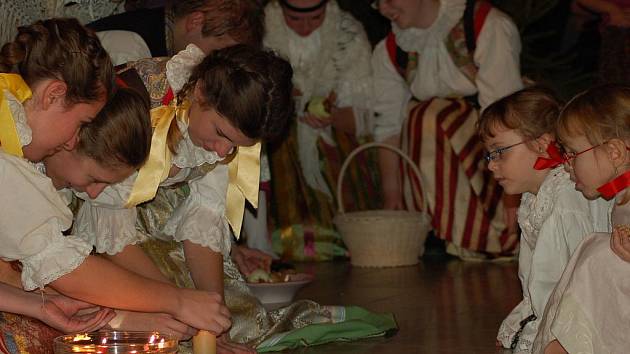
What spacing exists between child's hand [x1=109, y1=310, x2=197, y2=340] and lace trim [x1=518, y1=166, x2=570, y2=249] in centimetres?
111

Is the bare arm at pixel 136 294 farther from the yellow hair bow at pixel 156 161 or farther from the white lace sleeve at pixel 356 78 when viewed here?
the white lace sleeve at pixel 356 78

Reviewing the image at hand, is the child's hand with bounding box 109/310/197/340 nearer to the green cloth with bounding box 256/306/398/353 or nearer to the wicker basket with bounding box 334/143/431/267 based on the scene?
the green cloth with bounding box 256/306/398/353

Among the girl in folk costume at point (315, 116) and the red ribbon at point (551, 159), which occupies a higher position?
the red ribbon at point (551, 159)

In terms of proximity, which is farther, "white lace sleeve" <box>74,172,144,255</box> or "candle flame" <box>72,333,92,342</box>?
"white lace sleeve" <box>74,172,144,255</box>

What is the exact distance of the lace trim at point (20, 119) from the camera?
8.57 ft

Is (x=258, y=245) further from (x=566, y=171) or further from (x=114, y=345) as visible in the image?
(x=114, y=345)

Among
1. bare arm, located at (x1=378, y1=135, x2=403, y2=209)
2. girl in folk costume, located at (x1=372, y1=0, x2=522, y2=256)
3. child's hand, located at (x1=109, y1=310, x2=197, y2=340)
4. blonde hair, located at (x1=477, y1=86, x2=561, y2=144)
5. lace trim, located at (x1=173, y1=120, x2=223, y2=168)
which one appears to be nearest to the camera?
child's hand, located at (x1=109, y1=310, x2=197, y2=340)

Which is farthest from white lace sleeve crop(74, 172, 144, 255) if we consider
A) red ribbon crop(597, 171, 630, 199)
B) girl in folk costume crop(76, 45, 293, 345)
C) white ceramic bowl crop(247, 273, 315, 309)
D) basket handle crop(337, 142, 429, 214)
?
basket handle crop(337, 142, 429, 214)

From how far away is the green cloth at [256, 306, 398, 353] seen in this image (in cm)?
341

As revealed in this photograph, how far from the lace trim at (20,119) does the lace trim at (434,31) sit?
126 inches

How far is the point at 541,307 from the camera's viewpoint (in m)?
3.26

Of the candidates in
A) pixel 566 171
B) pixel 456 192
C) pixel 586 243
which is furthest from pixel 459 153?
pixel 586 243

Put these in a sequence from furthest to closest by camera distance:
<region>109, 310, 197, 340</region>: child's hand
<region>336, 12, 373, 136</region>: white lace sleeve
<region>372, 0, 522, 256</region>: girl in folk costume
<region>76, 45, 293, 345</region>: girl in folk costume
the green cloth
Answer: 1. <region>336, 12, 373, 136</region>: white lace sleeve
2. <region>372, 0, 522, 256</region>: girl in folk costume
3. the green cloth
4. <region>76, 45, 293, 345</region>: girl in folk costume
5. <region>109, 310, 197, 340</region>: child's hand

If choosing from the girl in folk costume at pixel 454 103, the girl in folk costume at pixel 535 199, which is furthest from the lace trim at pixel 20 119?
the girl in folk costume at pixel 454 103
